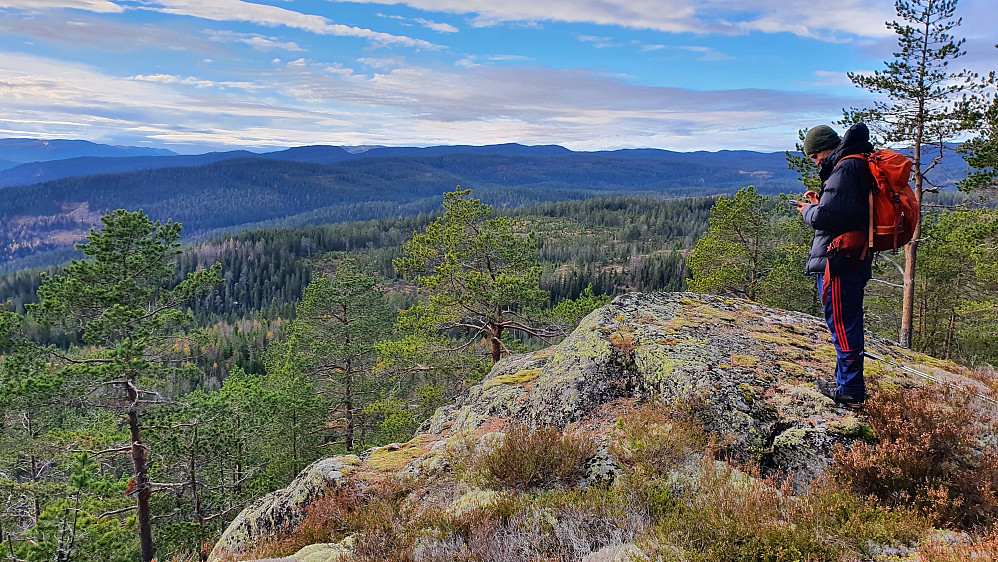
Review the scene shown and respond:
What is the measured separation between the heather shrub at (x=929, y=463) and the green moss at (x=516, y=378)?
4633mm

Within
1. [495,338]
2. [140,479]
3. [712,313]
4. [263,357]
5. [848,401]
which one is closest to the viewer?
[848,401]

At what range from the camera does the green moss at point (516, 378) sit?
8.04 meters

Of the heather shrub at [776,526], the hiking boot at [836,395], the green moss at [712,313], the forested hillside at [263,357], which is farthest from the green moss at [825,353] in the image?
the heather shrub at [776,526]

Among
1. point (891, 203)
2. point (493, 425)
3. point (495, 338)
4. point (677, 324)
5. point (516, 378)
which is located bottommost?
point (495, 338)

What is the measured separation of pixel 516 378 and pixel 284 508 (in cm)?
390

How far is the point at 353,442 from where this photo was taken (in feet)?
67.5

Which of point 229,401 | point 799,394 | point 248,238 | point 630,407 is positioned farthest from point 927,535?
point 248,238

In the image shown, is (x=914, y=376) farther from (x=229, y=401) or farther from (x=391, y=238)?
(x=391, y=238)

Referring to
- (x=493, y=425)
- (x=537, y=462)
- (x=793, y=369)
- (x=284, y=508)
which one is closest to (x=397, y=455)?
(x=493, y=425)

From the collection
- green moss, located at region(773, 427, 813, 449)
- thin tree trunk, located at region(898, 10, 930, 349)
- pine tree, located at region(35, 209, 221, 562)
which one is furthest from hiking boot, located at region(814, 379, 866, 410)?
pine tree, located at region(35, 209, 221, 562)

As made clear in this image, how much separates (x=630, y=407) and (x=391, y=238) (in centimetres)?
19989

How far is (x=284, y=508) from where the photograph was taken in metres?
5.69

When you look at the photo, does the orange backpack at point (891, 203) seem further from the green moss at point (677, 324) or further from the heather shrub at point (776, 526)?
the green moss at point (677, 324)

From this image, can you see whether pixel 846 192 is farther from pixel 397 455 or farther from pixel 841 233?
pixel 397 455
